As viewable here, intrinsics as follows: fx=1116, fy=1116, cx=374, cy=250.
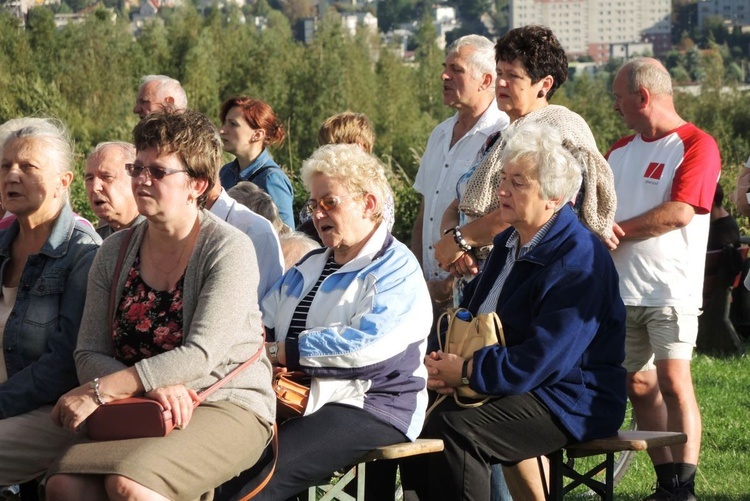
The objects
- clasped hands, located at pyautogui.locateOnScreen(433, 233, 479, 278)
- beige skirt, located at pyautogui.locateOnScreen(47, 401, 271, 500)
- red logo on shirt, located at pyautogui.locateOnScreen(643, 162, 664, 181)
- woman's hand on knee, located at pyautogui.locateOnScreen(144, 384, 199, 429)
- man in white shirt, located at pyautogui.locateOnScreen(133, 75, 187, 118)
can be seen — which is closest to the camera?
beige skirt, located at pyautogui.locateOnScreen(47, 401, 271, 500)

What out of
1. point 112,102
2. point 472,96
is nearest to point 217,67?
point 112,102

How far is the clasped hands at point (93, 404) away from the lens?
343 centimetres

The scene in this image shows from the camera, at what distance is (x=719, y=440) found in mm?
6219

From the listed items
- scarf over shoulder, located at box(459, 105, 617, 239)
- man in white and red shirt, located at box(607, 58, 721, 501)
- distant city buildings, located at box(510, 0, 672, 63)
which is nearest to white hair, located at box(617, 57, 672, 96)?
man in white and red shirt, located at box(607, 58, 721, 501)

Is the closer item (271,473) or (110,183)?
(271,473)

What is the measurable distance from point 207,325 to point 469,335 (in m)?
1.02

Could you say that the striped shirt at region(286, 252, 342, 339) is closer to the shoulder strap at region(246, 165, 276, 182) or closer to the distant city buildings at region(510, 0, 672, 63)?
the shoulder strap at region(246, 165, 276, 182)

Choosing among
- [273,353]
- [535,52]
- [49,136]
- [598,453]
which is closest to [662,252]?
[535,52]

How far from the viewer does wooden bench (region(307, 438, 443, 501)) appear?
3869 mm

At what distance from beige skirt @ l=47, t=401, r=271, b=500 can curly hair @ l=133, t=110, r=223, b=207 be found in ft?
2.53

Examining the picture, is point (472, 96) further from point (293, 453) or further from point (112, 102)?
point (112, 102)

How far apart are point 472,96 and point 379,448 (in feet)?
7.07

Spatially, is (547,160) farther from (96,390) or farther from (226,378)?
(96,390)

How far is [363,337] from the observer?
386 centimetres
